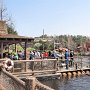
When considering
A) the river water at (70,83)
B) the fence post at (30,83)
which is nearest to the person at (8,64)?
the river water at (70,83)

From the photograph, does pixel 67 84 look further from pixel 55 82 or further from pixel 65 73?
pixel 65 73

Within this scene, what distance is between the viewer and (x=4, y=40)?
2594 centimetres

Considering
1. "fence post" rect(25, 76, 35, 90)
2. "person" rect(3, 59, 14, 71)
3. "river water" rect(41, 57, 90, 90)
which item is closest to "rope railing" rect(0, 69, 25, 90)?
"fence post" rect(25, 76, 35, 90)

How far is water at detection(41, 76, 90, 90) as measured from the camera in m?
25.3

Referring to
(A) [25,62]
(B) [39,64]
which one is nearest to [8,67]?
(A) [25,62]

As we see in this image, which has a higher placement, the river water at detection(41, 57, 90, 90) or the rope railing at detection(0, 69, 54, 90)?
the rope railing at detection(0, 69, 54, 90)

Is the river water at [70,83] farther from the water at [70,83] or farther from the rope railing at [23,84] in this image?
the rope railing at [23,84]

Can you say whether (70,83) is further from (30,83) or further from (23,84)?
(30,83)

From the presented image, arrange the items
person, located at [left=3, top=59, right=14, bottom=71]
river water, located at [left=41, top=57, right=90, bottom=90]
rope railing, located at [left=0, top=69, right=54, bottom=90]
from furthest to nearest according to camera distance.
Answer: river water, located at [left=41, top=57, right=90, bottom=90]
person, located at [left=3, top=59, right=14, bottom=71]
rope railing, located at [left=0, top=69, right=54, bottom=90]

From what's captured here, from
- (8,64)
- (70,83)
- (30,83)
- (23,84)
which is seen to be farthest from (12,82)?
(70,83)

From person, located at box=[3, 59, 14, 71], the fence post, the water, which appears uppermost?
the fence post

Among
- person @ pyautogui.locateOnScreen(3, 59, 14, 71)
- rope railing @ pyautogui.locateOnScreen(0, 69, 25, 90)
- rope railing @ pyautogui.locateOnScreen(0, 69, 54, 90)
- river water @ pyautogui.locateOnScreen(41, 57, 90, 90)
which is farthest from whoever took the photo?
river water @ pyautogui.locateOnScreen(41, 57, 90, 90)

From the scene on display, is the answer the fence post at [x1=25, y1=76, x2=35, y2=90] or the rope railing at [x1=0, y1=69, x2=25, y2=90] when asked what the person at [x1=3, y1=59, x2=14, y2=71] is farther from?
the fence post at [x1=25, y1=76, x2=35, y2=90]

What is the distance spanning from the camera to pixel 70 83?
27859 millimetres
